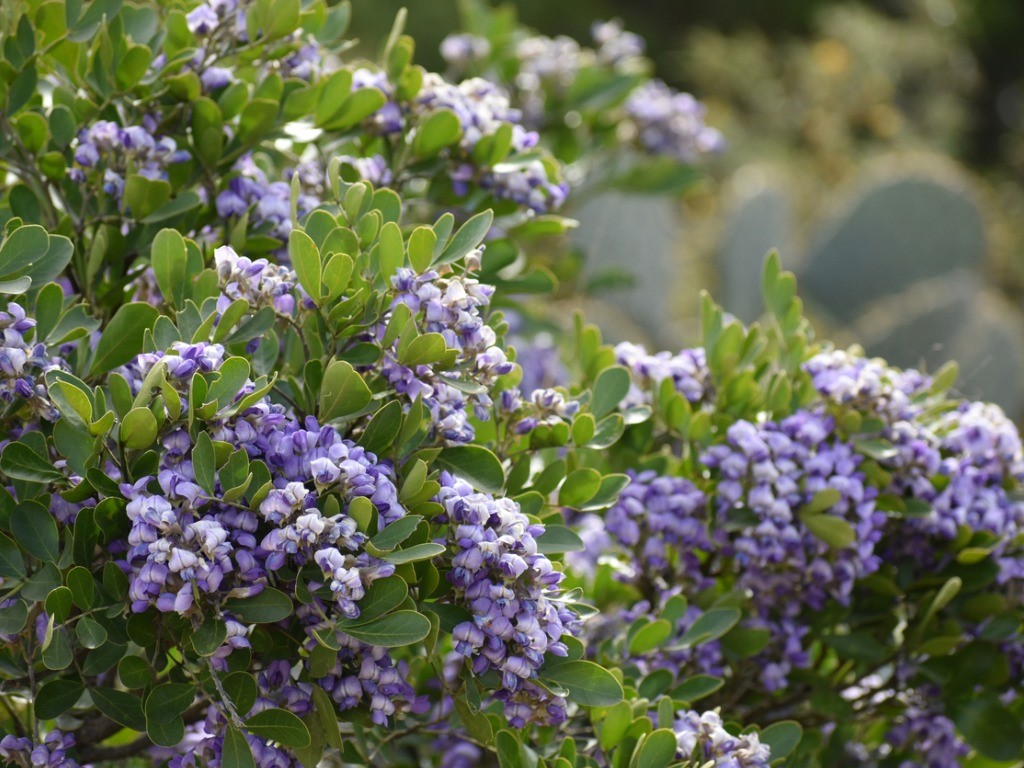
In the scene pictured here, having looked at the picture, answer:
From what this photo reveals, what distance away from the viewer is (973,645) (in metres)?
1.26

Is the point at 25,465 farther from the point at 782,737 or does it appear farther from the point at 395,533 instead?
the point at 782,737

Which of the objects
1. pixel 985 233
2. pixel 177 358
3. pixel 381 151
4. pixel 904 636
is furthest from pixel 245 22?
pixel 985 233

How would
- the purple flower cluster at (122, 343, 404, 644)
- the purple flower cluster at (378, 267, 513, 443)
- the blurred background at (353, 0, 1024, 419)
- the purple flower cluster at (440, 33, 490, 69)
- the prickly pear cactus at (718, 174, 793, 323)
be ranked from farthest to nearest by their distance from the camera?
1. the prickly pear cactus at (718, 174, 793, 323)
2. the blurred background at (353, 0, 1024, 419)
3. the purple flower cluster at (440, 33, 490, 69)
4. the purple flower cluster at (378, 267, 513, 443)
5. the purple flower cluster at (122, 343, 404, 644)

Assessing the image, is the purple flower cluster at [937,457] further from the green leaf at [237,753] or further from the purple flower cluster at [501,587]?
the green leaf at [237,753]

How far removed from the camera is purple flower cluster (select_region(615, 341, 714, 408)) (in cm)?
126

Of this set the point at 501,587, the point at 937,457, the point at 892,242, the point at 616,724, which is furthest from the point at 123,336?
the point at 892,242

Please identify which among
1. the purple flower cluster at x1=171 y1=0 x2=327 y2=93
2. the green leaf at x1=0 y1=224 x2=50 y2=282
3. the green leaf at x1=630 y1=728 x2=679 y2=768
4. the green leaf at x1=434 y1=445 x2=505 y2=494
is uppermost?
the purple flower cluster at x1=171 y1=0 x2=327 y2=93

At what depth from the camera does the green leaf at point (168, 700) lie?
0.90 m

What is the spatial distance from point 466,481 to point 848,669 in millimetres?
586

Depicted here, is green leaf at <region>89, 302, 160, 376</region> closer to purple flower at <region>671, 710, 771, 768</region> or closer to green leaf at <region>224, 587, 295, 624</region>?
green leaf at <region>224, 587, 295, 624</region>

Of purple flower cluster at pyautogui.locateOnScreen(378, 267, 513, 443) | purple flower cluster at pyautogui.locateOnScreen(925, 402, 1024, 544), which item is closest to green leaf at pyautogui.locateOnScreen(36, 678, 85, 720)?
purple flower cluster at pyautogui.locateOnScreen(378, 267, 513, 443)

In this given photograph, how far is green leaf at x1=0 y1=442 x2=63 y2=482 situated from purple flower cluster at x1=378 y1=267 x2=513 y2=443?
10.3 inches

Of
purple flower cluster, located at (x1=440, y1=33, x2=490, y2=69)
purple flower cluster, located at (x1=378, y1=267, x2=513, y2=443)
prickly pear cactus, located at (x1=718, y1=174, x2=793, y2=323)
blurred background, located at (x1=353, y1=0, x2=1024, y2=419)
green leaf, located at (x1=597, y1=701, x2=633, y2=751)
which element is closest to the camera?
purple flower cluster, located at (x1=378, y1=267, x2=513, y2=443)

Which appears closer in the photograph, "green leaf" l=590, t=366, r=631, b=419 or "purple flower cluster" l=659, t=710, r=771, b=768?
"purple flower cluster" l=659, t=710, r=771, b=768
